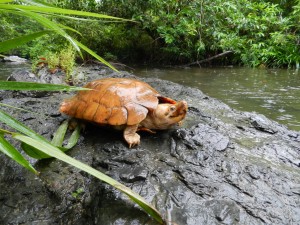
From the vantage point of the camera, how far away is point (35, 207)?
172 centimetres

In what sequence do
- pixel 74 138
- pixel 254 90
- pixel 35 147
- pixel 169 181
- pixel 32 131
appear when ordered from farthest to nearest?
pixel 254 90, pixel 74 138, pixel 169 181, pixel 32 131, pixel 35 147

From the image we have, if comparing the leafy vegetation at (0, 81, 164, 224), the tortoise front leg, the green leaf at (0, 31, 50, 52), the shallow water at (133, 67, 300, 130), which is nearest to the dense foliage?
the shallow water at (133, 67, 300, 130)

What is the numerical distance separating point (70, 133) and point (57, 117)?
407mm

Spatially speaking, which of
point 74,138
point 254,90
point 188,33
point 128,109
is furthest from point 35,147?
point 188,33

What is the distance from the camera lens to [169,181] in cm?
185

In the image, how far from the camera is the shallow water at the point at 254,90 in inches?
184

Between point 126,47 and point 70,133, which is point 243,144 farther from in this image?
point 126,47

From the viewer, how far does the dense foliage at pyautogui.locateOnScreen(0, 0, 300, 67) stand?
29.7 ft

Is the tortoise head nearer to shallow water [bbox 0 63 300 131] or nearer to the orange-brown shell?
the orange-brown shell

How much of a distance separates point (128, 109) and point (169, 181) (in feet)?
2.04

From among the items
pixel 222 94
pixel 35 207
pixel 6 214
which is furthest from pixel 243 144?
pixel 222 94

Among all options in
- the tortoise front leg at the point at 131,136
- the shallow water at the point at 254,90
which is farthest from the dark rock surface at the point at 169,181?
the shallow water at the point at 254,90

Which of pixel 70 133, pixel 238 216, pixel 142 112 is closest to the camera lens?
pixel 238 216

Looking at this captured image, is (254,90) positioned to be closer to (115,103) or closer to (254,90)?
(254,90)
